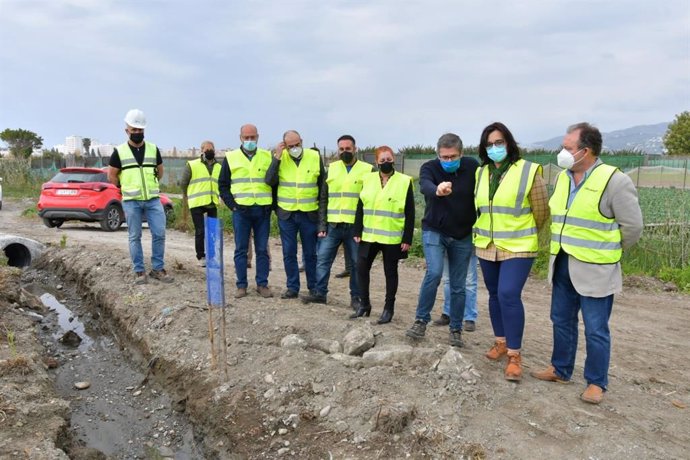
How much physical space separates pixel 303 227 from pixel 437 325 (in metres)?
1.76

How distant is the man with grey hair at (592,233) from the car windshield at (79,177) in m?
11.8

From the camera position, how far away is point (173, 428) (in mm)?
4508

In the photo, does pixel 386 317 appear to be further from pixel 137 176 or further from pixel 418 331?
pixel 137 176

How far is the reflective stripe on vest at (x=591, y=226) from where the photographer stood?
3.68 m

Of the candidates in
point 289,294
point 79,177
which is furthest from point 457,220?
point 79,177

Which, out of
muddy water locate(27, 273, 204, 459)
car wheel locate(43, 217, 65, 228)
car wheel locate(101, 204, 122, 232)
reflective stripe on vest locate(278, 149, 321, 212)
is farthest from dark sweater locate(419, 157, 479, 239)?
car wheel locate(43, 217, 65, 228)

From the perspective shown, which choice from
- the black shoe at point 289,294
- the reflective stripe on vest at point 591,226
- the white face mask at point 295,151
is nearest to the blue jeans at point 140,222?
the black shoe at point 289,294

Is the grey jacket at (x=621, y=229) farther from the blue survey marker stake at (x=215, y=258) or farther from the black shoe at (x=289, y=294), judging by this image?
the black shoe at (x=289, y=294)

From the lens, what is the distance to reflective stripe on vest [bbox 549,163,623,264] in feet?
12.1

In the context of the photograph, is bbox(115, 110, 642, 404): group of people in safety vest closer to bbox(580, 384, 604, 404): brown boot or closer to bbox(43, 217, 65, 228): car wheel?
bbox(580, 384, 604, 404): brown boot

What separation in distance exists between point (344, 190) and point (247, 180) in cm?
112

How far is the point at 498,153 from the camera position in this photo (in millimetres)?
4199

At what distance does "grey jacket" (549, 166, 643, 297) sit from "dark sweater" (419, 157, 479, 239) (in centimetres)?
110

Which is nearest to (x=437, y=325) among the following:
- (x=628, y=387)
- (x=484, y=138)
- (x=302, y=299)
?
(x=302, y=299)
